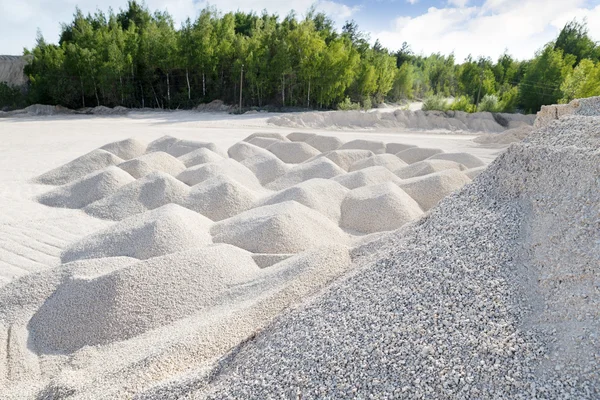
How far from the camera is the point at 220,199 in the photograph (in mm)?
5469

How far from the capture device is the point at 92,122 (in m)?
15.0

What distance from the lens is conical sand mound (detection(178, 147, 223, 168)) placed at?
7.68 meters

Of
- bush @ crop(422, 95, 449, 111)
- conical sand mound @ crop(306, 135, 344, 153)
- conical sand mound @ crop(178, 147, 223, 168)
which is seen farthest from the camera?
bush @ crop(422, 95, 449, 111)

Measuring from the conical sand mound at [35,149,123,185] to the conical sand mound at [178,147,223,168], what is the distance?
3.91 feet

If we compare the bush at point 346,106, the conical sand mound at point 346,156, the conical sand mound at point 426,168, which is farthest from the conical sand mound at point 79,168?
the bush at point 346,106

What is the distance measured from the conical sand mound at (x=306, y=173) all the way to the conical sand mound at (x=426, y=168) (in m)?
1.05

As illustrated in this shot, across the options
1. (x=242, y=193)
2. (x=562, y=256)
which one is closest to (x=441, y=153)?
(x=242, y=193)

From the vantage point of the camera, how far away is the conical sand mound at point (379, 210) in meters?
4.89

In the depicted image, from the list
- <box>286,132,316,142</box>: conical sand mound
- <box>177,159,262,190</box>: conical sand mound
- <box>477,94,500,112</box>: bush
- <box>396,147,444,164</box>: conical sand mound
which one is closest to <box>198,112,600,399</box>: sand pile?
<box>177,159,262,190</box>: conical sand mound

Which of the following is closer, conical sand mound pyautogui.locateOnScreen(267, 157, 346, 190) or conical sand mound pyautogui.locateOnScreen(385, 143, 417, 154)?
conical sand mound pyautogui.locateOnScreen(267, 157, 346, 190)

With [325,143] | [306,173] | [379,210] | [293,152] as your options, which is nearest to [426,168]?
[306,173]

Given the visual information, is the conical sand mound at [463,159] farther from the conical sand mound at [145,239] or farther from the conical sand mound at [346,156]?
the conical sand mound at [145,239]

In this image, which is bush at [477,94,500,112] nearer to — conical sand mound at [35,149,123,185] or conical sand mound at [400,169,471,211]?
conical sand mound at [400,169,471,211]

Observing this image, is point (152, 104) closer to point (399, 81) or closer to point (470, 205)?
point (399, 81)
